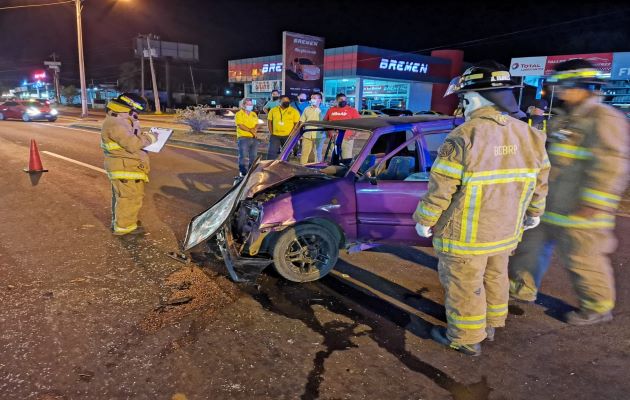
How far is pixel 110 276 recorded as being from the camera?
4.28 meters

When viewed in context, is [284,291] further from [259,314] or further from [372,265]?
[372,265]

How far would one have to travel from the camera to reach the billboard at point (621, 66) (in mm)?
31125

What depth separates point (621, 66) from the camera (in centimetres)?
3142

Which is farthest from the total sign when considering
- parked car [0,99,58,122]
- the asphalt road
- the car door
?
the car door

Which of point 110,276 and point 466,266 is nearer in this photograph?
point 466,266

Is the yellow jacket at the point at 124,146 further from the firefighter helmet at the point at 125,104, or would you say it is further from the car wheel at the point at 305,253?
the car wheel at the point at 305,253

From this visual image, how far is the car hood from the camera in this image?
4051mm

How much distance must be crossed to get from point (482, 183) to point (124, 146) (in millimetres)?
4121

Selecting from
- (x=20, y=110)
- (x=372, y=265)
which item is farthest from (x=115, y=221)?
(x=20, y=110)

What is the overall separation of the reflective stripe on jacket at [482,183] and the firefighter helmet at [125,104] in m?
3.82

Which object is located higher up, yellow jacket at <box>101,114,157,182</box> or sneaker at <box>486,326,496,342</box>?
yellow jacket at <box>101,114,157,182</box>

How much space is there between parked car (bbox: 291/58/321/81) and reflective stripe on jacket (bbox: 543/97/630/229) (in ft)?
50.8

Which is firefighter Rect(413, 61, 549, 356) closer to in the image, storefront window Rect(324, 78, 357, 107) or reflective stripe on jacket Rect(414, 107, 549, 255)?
reflective stripe on jacket Rect(414, 107, 549, 255)

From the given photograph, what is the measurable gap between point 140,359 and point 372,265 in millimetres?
2442
